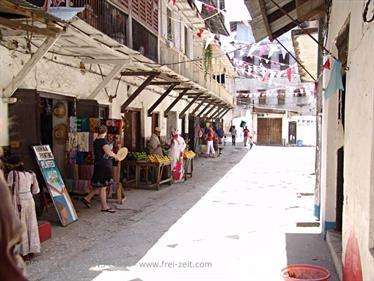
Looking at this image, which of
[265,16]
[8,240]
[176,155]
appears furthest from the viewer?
[176,155]

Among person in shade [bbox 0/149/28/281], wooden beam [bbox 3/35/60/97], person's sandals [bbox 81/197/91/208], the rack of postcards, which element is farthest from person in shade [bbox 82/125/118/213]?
person in shade [bbox 0/149/28/281]

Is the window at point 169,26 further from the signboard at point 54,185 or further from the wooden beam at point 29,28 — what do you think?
the wooden beam at point 29,28

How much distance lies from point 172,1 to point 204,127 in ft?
47.8

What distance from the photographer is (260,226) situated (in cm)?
827

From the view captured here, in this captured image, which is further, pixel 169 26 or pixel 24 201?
pixel 169 26

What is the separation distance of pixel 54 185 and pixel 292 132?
3642 centimetres

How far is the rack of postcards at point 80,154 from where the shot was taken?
9.88 m

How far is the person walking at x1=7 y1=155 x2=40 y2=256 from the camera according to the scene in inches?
239

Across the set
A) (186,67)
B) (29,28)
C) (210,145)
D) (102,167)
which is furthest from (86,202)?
(210,145)

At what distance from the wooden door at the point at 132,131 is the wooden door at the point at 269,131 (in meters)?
28.6

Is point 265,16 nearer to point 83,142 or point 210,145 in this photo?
point 83,142

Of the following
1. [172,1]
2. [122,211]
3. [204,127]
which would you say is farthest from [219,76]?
[122,211]

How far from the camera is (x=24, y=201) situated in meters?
6.08

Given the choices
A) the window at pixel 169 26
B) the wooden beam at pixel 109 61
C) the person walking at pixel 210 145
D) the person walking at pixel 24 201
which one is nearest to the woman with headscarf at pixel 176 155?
the window at pixel 169 26
